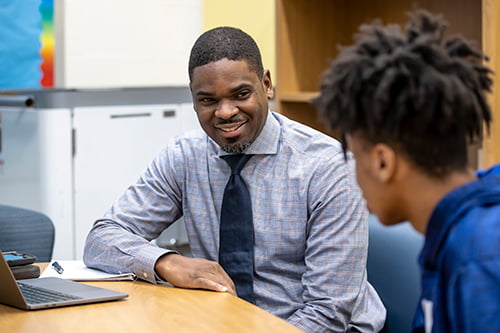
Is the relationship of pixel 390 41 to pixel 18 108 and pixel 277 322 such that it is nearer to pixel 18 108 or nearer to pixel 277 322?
pixel 277 322

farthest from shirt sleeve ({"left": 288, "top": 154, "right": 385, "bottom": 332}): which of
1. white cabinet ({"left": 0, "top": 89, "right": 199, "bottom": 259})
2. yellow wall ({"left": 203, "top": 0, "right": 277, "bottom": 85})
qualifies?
yellow wall ({"left": 203, "top": 0, "right": 277, "bottom": 85})

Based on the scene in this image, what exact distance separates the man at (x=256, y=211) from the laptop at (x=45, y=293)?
16cm

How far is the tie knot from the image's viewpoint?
191cm

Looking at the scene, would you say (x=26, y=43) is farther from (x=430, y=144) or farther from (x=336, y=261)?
(x=430, y=144)

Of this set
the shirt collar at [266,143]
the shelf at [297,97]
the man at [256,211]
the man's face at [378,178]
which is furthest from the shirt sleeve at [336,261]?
the shelf at [297,97]

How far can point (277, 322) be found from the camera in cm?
142

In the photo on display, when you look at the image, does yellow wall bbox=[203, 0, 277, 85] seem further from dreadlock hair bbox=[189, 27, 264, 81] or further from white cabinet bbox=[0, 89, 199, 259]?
dreadlock hair bbox=[189, 27, 264, 81]

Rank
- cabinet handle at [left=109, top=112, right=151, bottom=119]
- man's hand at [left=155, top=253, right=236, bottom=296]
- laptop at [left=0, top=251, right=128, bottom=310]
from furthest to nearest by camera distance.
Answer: cabinet handle at [left=109, top=112, right=151, bottom=119]
man's hand at [left=155, top=253, right=236, bottom=296]
laptop at [left=0, top=251, right=128, bottom=310]

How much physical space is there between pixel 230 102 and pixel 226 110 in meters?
0.03

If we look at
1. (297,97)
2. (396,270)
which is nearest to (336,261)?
(396,270)

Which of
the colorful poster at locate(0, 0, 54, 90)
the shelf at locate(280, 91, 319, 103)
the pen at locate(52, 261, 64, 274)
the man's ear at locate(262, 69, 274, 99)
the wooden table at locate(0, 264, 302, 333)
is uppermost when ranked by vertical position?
the colorful poster at locate(0, 0, 54, 90)

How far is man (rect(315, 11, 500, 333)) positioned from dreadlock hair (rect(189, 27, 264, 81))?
32.2 inches

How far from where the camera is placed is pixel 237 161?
75.7 inches

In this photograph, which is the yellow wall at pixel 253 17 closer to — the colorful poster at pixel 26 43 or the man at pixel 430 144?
the colorful poster at pixel 26 43
